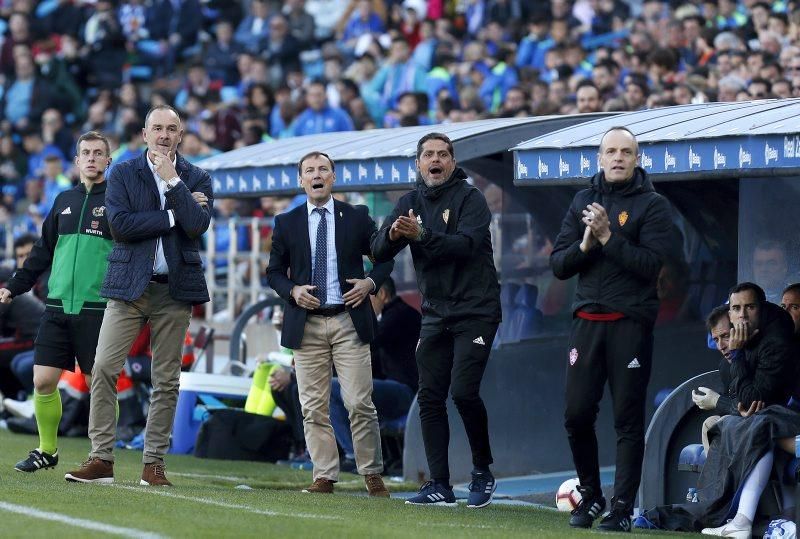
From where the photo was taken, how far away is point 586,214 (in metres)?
8.02

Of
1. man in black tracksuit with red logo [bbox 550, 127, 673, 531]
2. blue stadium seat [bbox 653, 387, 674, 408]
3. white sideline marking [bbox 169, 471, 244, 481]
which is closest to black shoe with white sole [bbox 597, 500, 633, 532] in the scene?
man in black tracksuit with red logo [bbox 550, 127, 673, 531]

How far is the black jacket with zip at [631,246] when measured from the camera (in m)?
8.07

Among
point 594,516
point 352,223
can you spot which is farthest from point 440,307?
point 594,516

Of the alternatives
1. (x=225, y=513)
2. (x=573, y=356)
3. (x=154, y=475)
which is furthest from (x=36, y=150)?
(x=573, y=356)

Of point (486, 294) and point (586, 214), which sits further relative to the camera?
point (486, 294)

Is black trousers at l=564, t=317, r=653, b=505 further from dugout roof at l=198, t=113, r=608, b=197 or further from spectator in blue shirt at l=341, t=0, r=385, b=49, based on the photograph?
spectator in blue shirt at l=341, t=0, r=385, b=49

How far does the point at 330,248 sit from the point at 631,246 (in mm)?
2221

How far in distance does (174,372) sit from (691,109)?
3.51 m

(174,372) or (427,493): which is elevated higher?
(174,372)

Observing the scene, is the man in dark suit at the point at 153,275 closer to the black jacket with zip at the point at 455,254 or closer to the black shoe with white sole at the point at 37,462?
the black shoe with white sole at the point at 37,462

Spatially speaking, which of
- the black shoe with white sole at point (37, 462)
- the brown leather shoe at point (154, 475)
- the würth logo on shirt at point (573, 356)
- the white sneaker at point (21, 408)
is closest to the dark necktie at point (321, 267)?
the brown leather shoe at point (154, 475)

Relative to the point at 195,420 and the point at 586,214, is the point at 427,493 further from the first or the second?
the point at 195,420

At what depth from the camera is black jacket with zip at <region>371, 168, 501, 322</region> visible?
9008mm

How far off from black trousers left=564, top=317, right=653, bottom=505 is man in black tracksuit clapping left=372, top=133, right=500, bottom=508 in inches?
35.1
